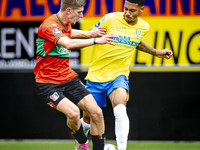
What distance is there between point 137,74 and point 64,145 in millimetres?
1637

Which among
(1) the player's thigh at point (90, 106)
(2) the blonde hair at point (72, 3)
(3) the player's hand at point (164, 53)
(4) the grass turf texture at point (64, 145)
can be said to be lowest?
(4) the grass turf texture at point (64, 145)

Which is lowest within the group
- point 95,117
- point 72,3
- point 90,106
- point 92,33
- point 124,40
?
point 95,117

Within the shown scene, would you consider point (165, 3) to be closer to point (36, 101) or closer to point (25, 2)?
point (25, 2)

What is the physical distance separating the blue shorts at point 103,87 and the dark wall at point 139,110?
1324 mm

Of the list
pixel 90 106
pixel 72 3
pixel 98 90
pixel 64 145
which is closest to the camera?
pixel 72 3

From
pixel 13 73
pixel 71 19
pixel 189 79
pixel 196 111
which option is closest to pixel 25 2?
pixel 13 73

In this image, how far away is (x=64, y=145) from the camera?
552 centimetres

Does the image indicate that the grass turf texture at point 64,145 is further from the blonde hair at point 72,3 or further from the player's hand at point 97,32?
the blonde hair at point 72,3

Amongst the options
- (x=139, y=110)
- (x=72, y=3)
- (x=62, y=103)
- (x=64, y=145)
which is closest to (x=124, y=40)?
(x=72, y=3)

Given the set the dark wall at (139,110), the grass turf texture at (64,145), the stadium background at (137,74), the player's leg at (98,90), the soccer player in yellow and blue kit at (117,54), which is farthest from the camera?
the dark wall at (139,110)

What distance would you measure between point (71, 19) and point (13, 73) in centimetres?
224

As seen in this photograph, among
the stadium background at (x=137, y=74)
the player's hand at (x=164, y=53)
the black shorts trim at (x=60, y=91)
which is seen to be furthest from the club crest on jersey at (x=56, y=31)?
the stadium background at (x=137, y=74)

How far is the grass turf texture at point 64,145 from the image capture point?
5309 millimetres

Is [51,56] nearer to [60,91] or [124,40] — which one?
[60,91]
